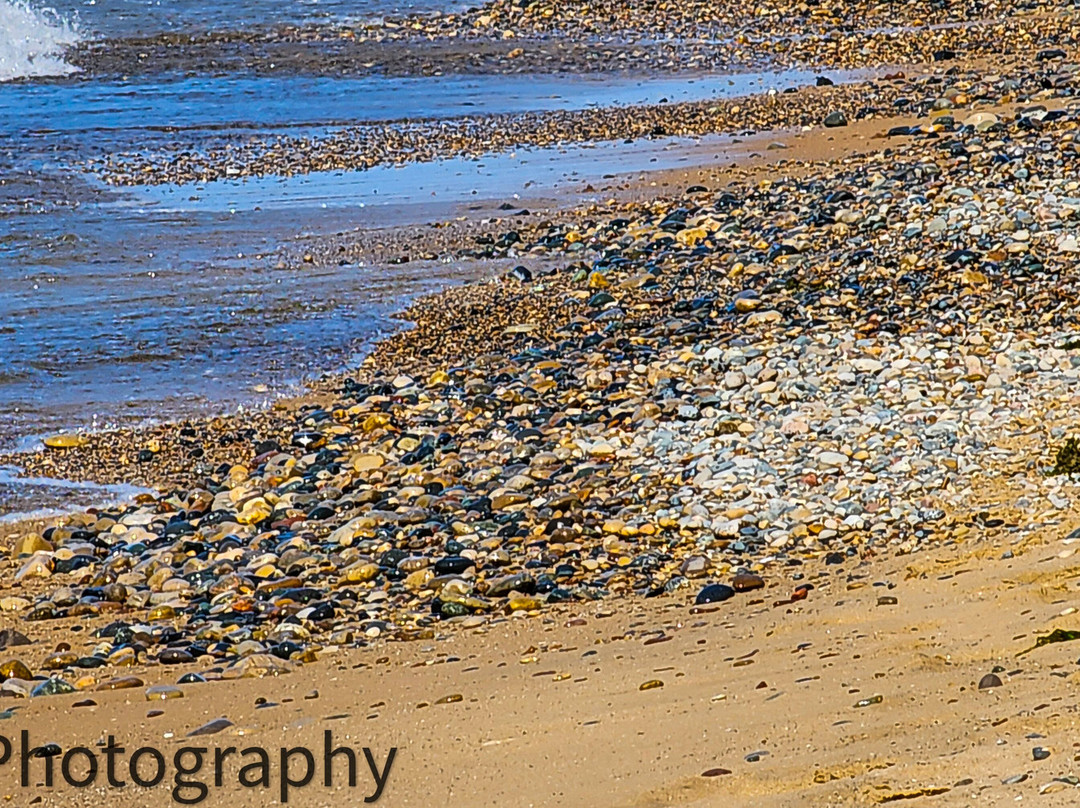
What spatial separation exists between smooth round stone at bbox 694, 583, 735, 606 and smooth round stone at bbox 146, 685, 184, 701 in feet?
5.64

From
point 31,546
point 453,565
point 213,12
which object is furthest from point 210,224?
point 213,12

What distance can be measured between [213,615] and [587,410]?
2.43m

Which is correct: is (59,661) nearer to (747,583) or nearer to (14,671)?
(14,671)

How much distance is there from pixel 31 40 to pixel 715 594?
860 inches

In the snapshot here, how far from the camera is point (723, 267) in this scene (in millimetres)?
9750

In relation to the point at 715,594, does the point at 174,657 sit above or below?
below

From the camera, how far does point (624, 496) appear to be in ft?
20.6

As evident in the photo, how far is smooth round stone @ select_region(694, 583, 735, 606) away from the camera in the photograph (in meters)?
5.20

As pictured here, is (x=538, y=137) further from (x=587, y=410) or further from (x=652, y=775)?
(x=652, y=775)

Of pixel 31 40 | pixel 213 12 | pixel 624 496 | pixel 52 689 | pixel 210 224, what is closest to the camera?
pixel 52 689

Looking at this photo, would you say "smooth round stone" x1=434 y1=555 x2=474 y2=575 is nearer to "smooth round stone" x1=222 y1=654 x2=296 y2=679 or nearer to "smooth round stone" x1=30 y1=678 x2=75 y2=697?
"smooth round stone" x1=222 y1=654 x2=296 y2=679

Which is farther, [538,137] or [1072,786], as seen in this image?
[538,137]

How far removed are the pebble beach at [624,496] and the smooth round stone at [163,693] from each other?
18 millimetres

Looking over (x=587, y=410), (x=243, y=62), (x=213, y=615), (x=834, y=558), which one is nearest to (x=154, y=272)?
(x=587, y=410)
